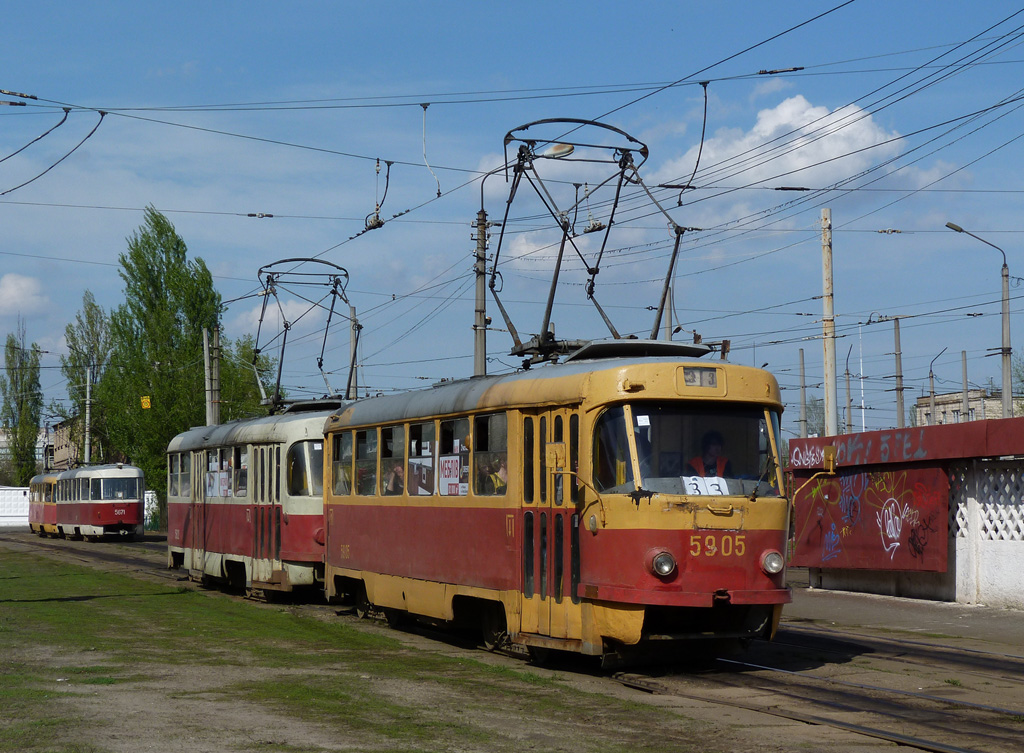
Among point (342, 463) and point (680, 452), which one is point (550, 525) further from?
point (342, 463)

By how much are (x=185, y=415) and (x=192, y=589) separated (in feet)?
113

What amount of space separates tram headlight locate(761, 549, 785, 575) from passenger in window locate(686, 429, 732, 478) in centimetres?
77

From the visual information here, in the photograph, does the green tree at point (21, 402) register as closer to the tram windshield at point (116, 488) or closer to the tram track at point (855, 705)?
the tram windshield at point (116, 488)

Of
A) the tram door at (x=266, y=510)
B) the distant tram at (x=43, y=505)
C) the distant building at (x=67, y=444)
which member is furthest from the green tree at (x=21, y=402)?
the tram door at (x=266, y=510)

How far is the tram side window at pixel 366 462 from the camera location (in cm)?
1608

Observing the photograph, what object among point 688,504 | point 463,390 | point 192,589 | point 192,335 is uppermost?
point 192,335

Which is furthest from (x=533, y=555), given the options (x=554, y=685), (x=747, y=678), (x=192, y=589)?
(x=192, y=589)

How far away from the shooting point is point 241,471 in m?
22.2

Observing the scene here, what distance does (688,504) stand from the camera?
10.8m

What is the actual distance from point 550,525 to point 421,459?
126 inches

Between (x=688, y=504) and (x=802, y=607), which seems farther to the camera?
(x=802, y=607)

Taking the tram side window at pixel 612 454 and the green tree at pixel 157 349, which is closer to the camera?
the tram side window at pixel 612 454

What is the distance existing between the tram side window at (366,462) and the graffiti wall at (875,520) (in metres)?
6.60

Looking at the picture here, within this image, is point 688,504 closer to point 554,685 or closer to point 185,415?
point 554,685
